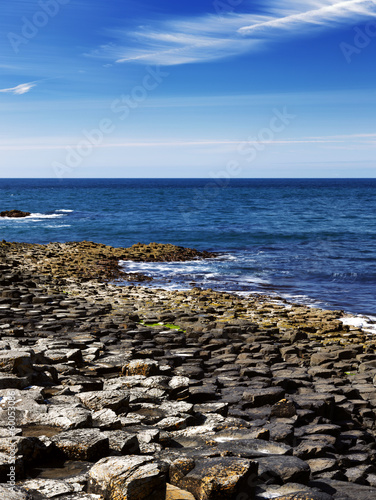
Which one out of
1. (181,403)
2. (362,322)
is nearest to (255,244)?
(362,322)

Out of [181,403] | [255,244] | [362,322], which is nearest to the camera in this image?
[181,403]

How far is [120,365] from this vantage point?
10859 mm

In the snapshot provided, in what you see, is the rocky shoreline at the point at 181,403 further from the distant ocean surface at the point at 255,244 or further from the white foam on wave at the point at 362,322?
the distant ocean surface at the point at 255,244

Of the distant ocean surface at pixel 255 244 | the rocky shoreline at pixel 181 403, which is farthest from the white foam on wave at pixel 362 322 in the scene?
the distant ocean surface at pixel 255 244

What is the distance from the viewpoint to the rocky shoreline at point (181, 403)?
5.74 m

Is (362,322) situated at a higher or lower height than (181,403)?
lower

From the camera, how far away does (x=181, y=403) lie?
8.73 meters

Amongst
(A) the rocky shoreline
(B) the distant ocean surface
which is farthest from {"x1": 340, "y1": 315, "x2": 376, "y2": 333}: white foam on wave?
(B) the distant ocean surface

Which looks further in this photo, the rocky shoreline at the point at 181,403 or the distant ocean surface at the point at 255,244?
the distant ocean surface at the point at 255,244

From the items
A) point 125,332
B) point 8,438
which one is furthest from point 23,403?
point 125,332

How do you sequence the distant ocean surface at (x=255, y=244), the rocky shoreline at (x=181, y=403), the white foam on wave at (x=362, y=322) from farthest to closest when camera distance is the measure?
the distant ocean surface at (x=255, y=244) < the white foam on wave at (x=362, y=322) < the rocky shoreline at (x=181, y=403)

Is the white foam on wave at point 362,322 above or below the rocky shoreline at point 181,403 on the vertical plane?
below

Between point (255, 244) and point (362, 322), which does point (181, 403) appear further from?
point (255, 244)

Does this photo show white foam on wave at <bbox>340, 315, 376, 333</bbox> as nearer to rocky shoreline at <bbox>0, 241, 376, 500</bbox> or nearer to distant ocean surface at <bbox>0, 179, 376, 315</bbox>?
rocky shoreline at <bbox>0, 241, 376, 500</bbox>
